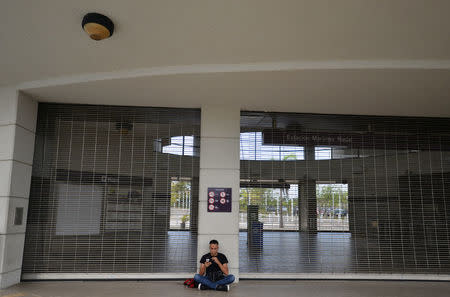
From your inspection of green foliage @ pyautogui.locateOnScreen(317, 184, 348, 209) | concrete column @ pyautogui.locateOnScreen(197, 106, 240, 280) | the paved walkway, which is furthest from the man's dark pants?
green foliage @ pyautogui.locateOnScreen(317, 184, 348, 209)

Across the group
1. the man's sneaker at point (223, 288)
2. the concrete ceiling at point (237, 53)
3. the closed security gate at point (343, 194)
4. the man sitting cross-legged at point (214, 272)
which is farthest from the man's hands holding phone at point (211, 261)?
the concrete ceiling at point (237, 53)

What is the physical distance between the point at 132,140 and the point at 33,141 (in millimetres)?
1659

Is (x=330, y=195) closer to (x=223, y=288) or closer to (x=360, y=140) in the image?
(x=360, y=140)

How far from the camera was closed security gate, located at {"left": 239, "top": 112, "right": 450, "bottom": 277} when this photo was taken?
6.50m

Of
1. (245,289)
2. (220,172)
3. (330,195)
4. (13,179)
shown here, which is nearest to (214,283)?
(245,289)

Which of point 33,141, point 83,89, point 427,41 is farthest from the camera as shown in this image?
point 33,141

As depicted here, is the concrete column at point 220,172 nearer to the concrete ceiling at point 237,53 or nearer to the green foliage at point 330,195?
the concrete ceiling at point 237,53

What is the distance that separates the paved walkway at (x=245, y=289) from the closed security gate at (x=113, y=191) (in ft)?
1.19

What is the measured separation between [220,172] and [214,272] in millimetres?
1662

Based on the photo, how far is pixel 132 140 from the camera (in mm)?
6539

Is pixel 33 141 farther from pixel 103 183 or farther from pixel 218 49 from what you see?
pixel 218 49

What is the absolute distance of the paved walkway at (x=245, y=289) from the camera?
5297mm

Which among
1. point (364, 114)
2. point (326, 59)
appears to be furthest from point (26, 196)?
point (364, 114)

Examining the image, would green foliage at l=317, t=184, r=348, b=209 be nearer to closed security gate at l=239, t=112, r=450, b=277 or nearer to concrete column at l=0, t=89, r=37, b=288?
closed security gate at l=239, t=112, r=450, b=277
